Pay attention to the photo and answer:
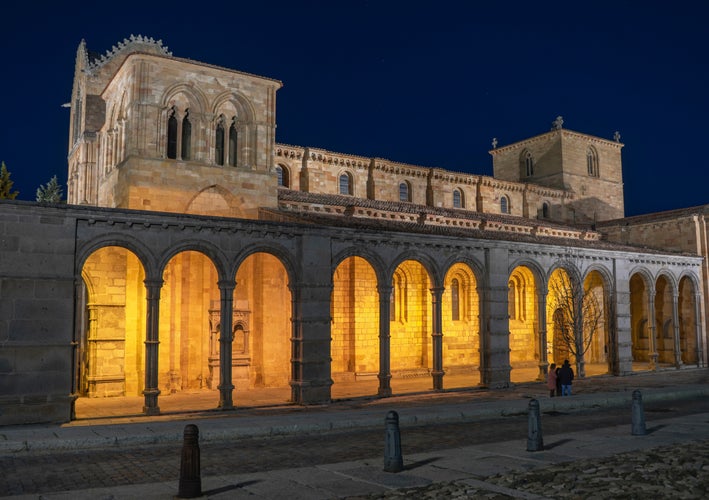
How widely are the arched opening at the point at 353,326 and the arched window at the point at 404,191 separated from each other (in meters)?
10.2

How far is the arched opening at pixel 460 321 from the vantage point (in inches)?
1314

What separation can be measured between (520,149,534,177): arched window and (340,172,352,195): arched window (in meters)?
20.6

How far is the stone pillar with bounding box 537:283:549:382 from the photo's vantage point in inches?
1113

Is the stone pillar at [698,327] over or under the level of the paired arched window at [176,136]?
under

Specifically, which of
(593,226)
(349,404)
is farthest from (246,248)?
(593,226)

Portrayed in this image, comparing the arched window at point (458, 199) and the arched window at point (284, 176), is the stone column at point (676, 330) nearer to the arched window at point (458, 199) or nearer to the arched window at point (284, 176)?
the arched window at point (458, 199)

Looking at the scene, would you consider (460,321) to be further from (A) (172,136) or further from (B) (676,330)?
(A) (172,136)

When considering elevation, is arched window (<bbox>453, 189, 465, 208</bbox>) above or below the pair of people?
above

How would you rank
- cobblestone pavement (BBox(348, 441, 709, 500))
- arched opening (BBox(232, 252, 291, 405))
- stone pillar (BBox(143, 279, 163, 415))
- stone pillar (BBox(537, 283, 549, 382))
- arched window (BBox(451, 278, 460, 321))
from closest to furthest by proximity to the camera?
cobblestone pavement (BBox(348, 441, 709, 500)) < stone pillar (BBox(143, 279, 163, 415)) < arched opening (BBox(232, 252, 291, 405)) < stone pillar (BBox(537, 283, 549, 382)) < arched window (BBox(451, 278, 460, 321))

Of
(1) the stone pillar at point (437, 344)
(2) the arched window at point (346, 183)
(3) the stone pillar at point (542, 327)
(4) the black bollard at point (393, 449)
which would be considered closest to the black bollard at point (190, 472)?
(4) the black bollard at point (393, 449)

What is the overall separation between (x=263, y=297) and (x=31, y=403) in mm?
10608

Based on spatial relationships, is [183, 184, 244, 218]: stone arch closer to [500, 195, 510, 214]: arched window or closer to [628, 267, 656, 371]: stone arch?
[500, 195, 510, 214]: arched window

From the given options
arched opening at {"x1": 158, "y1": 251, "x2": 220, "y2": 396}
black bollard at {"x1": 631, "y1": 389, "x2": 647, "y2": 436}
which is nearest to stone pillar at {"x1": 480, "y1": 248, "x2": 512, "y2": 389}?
arched opening at {"x1": 158, "y1": 251, "x2": 220, "y2": 396}

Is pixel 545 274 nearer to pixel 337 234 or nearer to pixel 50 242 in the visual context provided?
pixel 337 234
